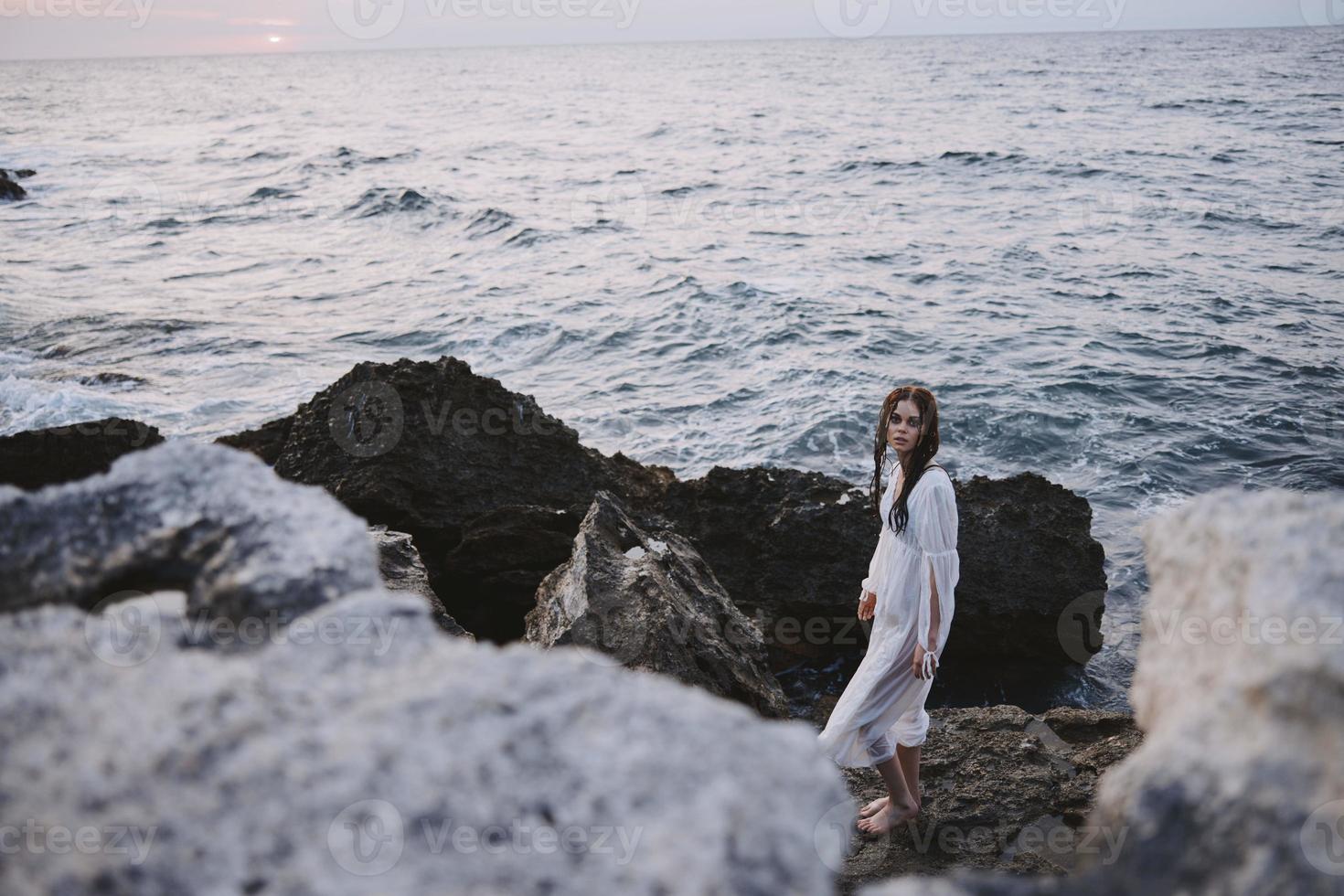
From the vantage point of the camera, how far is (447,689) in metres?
1.43

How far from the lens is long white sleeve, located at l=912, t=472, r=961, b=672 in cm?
467

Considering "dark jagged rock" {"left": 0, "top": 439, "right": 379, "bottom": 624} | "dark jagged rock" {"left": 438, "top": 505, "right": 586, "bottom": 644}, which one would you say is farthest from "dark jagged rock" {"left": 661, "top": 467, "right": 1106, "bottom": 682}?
"dark jagged rock" {"left": 0, "top": 439, "right": 379, "bottom": 624}

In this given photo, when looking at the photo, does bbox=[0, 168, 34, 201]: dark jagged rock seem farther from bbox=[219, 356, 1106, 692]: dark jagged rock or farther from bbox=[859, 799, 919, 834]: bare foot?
bbox=[859, 799, 919, 834]: bare foot

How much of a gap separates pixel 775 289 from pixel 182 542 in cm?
1689

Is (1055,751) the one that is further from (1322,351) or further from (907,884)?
(1322,351)

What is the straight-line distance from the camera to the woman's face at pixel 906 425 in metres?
4.70

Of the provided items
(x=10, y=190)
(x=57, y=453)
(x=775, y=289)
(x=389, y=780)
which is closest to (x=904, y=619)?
(x=389, y=780)

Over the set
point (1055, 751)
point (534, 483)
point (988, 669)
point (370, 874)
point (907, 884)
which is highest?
point (370, 874)

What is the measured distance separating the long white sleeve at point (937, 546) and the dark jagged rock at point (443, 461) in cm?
275

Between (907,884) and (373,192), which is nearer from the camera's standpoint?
(907,884)

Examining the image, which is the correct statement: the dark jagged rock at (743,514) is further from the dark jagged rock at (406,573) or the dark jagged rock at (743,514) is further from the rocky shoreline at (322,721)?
the rocky shoreline at (322,721)

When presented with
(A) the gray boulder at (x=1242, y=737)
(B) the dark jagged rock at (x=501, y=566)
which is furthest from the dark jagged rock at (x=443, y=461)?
(A) the gray boulder at (x=1242, y=737)

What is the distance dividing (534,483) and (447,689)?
5.83m

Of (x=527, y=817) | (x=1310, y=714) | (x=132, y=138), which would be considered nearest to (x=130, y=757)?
(x=527, y=817)
